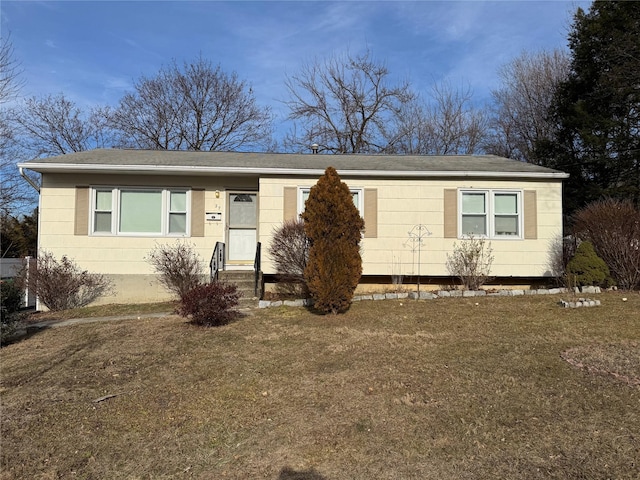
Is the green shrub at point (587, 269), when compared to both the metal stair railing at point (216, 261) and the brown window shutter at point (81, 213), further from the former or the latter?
the brown window shutter at point (81, 213)

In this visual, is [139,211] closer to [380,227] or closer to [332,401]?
[380,227]

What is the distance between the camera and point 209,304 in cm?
704

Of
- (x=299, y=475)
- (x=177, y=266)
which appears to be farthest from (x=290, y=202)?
(x=299, y=475)

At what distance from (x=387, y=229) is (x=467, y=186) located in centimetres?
220

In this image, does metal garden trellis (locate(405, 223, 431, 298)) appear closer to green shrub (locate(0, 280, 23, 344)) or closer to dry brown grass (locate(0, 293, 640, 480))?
dry brown grass (locate(0, 293, 640, 480))

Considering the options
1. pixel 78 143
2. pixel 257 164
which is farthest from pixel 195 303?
pixel 78 143

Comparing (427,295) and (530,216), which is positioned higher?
(530,216)

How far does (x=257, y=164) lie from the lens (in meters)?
10.7

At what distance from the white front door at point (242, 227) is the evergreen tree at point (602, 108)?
12.3 m

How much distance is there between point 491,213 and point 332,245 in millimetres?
4988

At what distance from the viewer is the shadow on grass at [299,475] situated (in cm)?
299

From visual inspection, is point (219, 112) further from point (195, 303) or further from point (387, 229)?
point (195, 303)

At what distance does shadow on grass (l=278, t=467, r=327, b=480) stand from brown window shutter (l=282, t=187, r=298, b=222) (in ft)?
24.6

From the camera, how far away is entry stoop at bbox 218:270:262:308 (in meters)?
9.21
